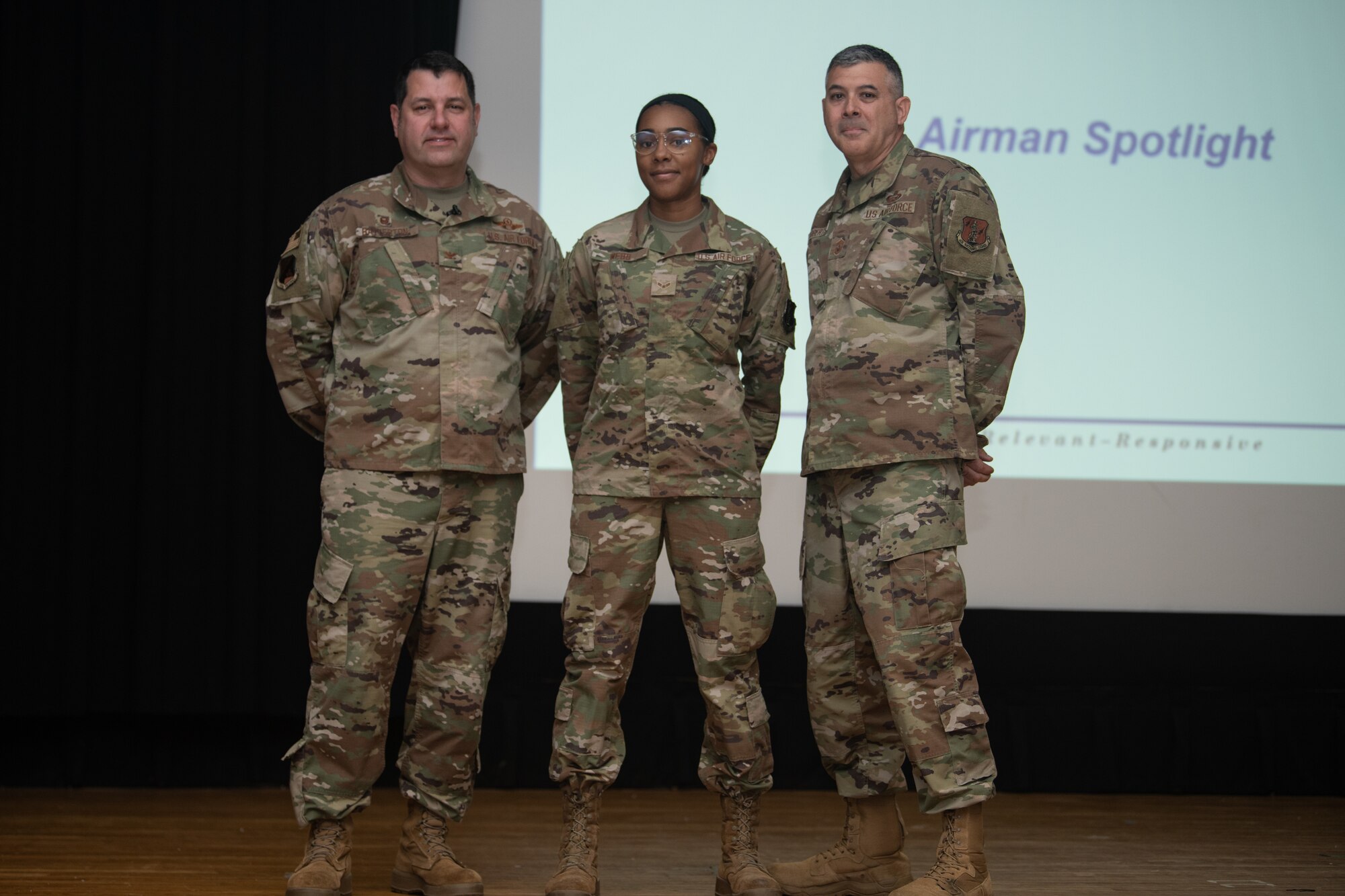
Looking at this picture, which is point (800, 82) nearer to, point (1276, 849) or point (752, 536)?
point (752, 536)

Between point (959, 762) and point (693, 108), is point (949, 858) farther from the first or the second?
point (693, 108)

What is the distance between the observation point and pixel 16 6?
12.0ft

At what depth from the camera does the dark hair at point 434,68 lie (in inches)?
99.7

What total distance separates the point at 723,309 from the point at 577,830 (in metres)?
1.03

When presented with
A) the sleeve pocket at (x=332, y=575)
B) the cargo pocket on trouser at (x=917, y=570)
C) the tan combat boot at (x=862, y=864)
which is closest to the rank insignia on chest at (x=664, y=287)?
the cargo pocket on trouser at (x=917, y=570)

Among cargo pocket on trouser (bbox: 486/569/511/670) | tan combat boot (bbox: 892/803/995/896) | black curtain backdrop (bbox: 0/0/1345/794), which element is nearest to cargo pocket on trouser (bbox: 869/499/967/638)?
tan combat boot (bbox: 892/803/995/896)

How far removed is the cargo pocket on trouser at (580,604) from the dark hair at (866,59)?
40.7 inches

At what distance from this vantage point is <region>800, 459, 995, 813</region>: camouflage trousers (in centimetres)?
236

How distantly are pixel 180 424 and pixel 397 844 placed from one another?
4.65ft

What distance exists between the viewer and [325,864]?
243 cm

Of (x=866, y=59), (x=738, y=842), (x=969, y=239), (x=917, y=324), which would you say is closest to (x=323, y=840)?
(x=738, y=842)

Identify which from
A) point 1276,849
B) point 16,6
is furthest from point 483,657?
point 16,6

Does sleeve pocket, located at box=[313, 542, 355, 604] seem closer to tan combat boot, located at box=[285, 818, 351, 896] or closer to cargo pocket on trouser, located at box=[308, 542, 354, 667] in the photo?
cargo pocket on trouser, located at box=[308, 542, 354, 667]

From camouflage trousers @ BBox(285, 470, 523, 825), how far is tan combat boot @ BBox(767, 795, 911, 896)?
0.69 meters
